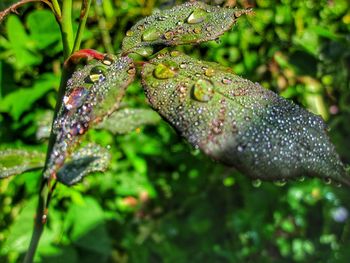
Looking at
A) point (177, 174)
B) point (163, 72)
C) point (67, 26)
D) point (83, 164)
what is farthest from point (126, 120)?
point (177, 174)

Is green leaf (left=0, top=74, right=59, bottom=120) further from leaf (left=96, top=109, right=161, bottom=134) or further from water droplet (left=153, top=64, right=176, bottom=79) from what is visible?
water droplet (left=153, top=64, right=176, bottom=79)

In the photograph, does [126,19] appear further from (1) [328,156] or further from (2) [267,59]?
(1) [328,156]

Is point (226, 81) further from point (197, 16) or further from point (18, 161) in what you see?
point (18, 161)

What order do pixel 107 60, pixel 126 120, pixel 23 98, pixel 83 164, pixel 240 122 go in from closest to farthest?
pixel 240 122
pixel 107 60
pixel 83 164
pixel 126 120
pixel 23 98

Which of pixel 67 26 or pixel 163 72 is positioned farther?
pixel 67 26

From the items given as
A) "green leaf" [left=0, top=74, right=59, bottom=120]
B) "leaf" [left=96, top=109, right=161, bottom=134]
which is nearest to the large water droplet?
"leaf" [left=96, top=109, right=161, bottom=134]

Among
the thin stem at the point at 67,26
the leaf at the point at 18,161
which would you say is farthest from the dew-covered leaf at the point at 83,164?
the thin stem at the point at 67,26

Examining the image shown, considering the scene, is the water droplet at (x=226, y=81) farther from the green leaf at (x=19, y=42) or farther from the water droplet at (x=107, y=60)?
the green leaf at (x=19, y=42)
